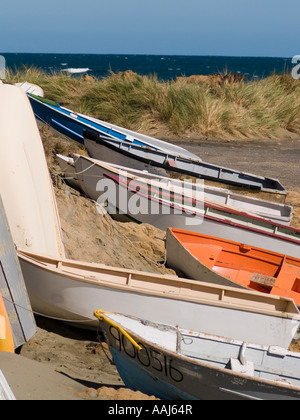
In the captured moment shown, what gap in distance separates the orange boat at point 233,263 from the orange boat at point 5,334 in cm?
335

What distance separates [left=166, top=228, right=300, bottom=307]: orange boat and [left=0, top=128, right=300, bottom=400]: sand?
36 cm

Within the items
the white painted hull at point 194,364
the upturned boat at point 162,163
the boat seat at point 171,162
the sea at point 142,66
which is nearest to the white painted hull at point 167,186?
the upturned boat at point 162,163

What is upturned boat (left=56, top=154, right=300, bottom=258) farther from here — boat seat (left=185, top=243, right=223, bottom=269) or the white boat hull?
boat seat (left=185, top=243, right=223, bottom=269)

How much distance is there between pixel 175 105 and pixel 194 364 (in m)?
12.8

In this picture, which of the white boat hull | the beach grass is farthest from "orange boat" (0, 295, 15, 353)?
the beach grass

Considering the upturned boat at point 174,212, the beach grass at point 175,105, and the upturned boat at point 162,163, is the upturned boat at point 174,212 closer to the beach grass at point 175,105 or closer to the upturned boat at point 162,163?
the upturned boat at point 162,163

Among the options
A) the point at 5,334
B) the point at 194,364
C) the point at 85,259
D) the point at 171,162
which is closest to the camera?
the point at 194,364

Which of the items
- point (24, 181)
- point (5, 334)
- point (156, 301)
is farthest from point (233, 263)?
point (5, 334)

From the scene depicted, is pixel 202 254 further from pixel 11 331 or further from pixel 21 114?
pixel 11 331

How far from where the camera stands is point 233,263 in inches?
366

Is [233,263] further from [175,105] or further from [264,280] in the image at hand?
[175,105]

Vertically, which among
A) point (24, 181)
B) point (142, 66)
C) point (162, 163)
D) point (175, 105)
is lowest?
point (142, 66)

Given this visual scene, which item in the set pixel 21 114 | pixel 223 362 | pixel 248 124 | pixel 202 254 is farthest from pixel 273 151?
pixel 223 362
